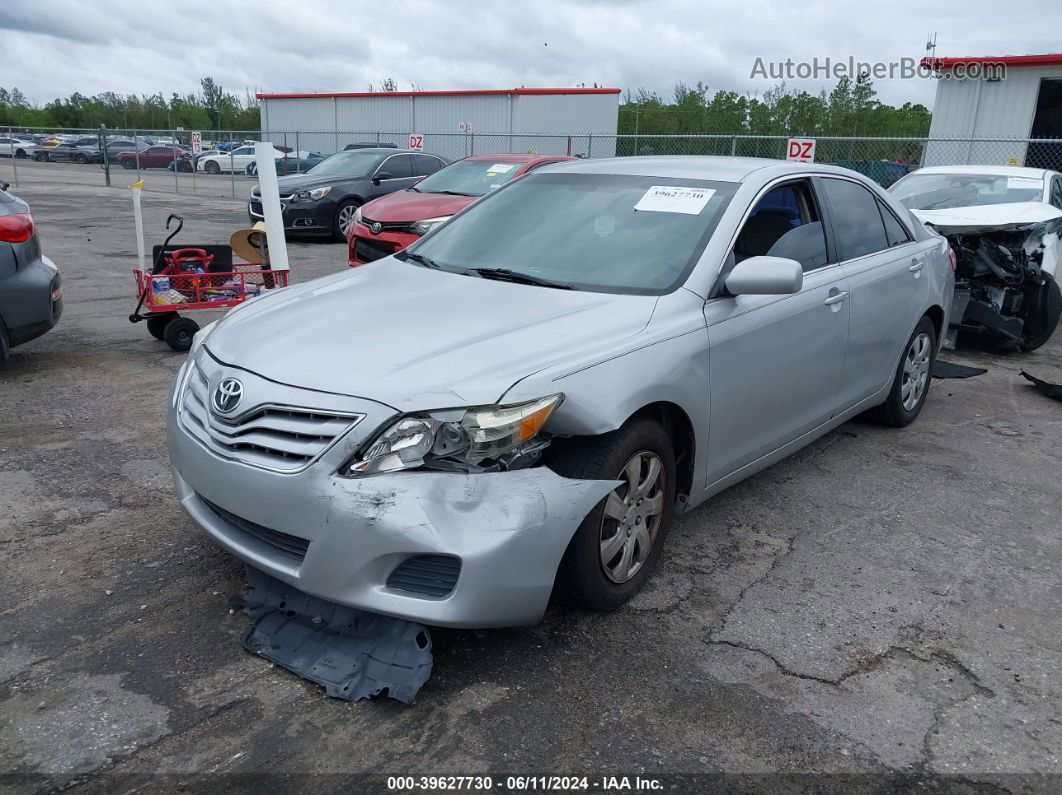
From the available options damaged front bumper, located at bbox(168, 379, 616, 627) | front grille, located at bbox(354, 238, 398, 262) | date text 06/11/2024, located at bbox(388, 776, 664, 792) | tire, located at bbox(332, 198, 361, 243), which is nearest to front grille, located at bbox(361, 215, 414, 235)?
front grille, located at bbox(354, 238, 398, 262)

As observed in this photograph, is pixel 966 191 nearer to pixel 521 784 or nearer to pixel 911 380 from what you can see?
pixel 911 380

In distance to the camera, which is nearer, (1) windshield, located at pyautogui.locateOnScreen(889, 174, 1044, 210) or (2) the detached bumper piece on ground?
(2) the detached bumper piece on ground

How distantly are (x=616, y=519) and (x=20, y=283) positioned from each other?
477cm

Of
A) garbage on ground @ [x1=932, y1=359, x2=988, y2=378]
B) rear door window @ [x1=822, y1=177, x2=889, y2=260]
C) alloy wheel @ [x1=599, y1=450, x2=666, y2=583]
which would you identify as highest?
rear door window @ [x1=822, y1=177, x2=889, y2=260]

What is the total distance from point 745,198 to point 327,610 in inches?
98.9

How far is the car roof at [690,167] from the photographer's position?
426 centimetres

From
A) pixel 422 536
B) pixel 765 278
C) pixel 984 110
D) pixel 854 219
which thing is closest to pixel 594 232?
pixel 765 278

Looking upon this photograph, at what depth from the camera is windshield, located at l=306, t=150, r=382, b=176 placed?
1548cm

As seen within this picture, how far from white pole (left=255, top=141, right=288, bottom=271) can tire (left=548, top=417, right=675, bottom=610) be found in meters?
4.16

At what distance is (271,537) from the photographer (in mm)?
2969

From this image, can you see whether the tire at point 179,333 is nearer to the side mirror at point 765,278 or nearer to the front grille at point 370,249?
the front grille at point 370,249

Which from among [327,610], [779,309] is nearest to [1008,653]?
[779,309]

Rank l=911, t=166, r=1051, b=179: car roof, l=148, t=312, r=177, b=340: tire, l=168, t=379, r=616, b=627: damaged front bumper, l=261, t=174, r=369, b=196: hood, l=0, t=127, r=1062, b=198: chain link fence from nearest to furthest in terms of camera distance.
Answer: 1. l=168, t=379, r=616, b=627: damaged front bumper
2. l=148, t=312, r=177, b=340: tire
3. l=911, t=166, r=1051, b=179: car roof
4. l=261, t=174, r=369, b=196: hood
5. l=0, t=127, r=1062, b=198: chain link fence

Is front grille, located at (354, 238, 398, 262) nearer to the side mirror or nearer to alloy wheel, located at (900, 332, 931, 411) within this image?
alloy wheel, located at (900, 332, 931, 411)
